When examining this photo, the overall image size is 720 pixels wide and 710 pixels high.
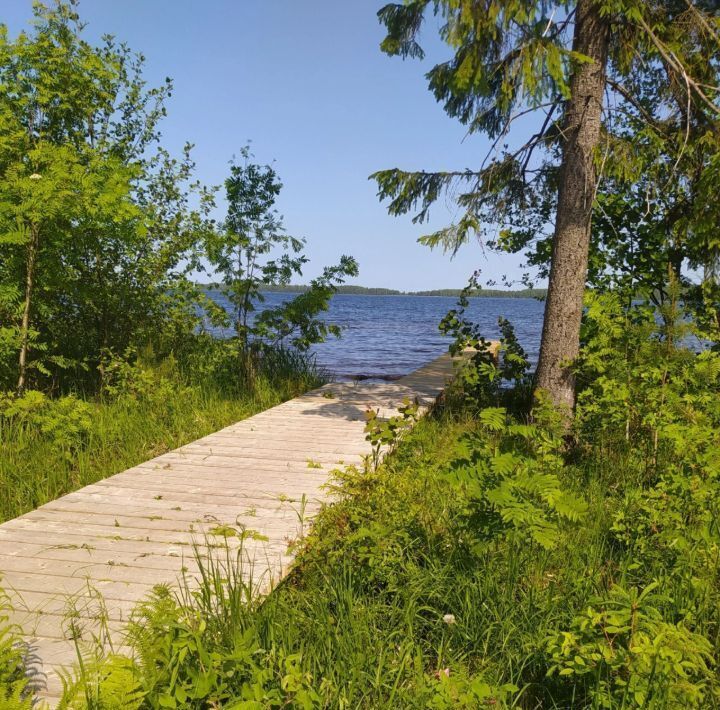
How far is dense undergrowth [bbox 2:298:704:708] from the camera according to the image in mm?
2369

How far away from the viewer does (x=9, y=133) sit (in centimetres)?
735

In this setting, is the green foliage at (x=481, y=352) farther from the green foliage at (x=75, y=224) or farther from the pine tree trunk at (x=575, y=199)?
the green foliage at (x=75, y=224)

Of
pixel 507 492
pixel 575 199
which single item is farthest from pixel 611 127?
pixel 507 492

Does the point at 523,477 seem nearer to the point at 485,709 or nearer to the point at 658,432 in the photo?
the point at 485,709

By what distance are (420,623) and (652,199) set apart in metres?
6.69

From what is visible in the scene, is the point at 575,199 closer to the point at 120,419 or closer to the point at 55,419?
the point at 120,419

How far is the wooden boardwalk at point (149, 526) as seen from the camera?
119 inches

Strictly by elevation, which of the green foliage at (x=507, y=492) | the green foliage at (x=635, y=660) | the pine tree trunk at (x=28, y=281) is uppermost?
the pine tree trunk at (x=28, y=281)

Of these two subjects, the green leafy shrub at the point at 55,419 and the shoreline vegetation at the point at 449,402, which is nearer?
the shoreline vegetation at the point at 449,402

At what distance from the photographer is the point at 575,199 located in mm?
6430

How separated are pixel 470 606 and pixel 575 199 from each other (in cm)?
474

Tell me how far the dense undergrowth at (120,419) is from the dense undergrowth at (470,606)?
2459mm

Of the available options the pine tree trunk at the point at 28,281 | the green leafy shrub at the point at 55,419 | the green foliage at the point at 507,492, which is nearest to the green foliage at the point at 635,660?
the green foliage at the point at 507,492

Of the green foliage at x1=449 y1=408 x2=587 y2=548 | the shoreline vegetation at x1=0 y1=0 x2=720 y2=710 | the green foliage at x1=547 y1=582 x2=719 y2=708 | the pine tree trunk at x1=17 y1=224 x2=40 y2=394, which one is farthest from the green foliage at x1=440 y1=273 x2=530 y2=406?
the green foliage at x1=547 y1=582 x2=719 y2=708
